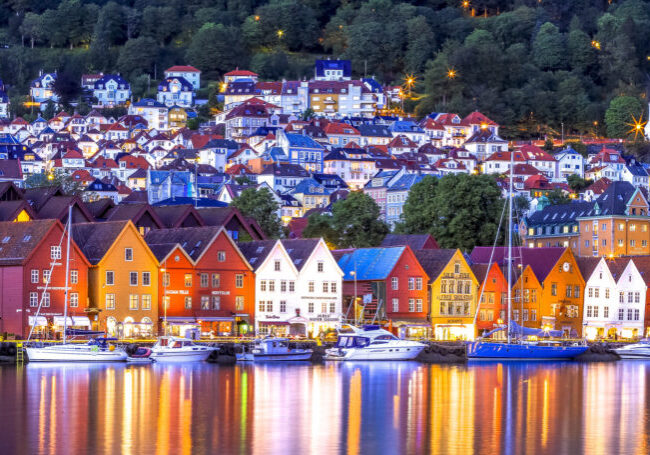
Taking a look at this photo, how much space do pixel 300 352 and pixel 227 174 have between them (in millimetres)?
113038

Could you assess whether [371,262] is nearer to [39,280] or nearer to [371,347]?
[371,347]

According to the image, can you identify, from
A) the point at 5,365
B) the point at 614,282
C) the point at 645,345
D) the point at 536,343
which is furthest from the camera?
the point at 614,282

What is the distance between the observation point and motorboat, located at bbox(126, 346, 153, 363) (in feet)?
235

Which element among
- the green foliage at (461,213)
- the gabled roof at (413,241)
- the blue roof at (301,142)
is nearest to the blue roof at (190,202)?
the green foliage at (461,213)

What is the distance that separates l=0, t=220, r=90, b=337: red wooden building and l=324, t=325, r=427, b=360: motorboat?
13.6m

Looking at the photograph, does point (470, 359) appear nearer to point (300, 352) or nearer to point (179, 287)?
point (300, 352)

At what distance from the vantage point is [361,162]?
649 ft

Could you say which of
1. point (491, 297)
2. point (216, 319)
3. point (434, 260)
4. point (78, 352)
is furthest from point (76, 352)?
point (491, 297)

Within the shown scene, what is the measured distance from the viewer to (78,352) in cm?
6956

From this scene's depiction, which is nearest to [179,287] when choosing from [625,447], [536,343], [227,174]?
Result: [536,343]

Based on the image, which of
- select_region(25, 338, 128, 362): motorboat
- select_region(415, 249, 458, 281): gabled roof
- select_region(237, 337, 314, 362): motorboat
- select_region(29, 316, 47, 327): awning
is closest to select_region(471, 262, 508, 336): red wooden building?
select_region(415, 249, 458, 281): gabled roof

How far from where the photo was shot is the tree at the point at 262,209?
108500 mm

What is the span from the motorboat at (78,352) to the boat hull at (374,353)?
11.5 metres

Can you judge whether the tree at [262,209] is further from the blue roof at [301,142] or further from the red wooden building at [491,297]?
the blue roof at [301,142]
